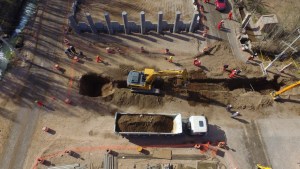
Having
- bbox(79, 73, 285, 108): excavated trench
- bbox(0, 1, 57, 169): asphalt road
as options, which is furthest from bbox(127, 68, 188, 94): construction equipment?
bbox(0, 1, 57, 169): asphalt road

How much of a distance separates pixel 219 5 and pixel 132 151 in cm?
1808

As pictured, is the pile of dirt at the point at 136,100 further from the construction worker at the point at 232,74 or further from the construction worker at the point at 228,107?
the construction worker at the point at 232,74

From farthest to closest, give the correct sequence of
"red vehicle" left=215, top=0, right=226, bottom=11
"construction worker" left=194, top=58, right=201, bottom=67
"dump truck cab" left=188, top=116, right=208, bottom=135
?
"red vehicle" left=215, top=0, right=226, bottom=11 < "construction worker" left=194, top=58, right=201, bottom=67 < "dump truck cab" left=188, top=116, right=208, bottom=135

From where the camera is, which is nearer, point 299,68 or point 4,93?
point 4,93

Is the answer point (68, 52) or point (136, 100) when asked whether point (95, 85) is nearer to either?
point (68, 52)

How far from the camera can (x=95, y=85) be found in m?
25.6

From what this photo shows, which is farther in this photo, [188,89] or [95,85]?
[95,85]

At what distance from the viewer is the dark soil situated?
81.2 feet

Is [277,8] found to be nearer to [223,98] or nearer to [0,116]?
[223,98]

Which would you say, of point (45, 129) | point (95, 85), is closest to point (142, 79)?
point (95, 85)

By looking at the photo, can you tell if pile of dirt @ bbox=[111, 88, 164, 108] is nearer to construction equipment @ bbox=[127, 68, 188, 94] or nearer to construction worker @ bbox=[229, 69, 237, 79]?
construction equipment @ bbox=[127, 68, 188, 94]

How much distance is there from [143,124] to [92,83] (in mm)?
7162

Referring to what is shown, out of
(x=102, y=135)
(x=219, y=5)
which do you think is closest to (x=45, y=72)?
(x=102, y=135)

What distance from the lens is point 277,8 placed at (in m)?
30.1
